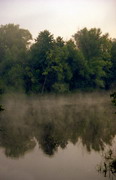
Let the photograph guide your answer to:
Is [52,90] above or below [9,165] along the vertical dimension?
above

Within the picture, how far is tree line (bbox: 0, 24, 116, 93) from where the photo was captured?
6475 cm

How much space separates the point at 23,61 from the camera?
67.4 m

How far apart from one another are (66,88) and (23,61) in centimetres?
1205

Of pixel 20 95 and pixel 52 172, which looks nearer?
pixel 52 172

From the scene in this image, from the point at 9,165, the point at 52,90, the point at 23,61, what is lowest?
the point at 9,165

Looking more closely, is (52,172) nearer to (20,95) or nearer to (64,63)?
(20,95)

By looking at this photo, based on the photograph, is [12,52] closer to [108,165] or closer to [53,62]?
[53,62]

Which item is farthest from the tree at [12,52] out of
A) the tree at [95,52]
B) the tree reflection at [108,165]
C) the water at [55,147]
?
the tree reflection at [108,165]

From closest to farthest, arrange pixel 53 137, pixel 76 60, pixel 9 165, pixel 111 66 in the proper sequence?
1. pixel 9 165
2. pixel 53 137
3. pixel 76 60
4. pixel 111 66

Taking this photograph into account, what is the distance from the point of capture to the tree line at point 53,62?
6475cm

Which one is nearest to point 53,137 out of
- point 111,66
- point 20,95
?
point 20,95

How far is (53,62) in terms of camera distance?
2618 inches

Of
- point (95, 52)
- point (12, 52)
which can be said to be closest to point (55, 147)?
point (12, 52)

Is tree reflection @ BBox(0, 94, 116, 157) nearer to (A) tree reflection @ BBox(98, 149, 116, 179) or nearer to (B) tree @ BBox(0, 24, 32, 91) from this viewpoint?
(A) tree reflection @ BBox(98, 149, 116, 179)
